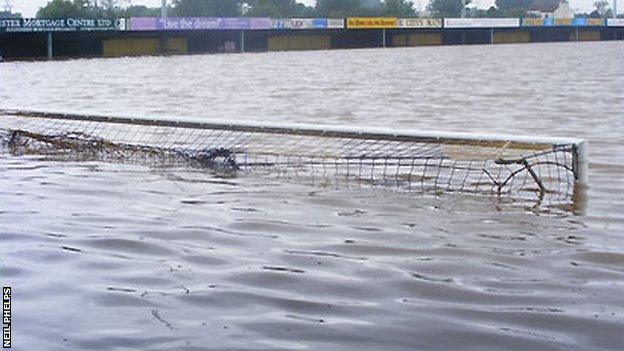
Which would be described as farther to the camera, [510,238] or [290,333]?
[510,238]

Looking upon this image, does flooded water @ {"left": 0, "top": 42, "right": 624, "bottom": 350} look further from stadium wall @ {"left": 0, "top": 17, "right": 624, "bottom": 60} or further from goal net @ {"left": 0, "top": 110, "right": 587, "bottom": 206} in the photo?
stadium wall @ {"left": 0, "top": 17, "right": 624, "bottom": 60}

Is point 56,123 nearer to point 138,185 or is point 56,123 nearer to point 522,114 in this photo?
point 138,185

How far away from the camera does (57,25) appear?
57.7 meters

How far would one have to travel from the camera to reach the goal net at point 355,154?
1029 centimetres

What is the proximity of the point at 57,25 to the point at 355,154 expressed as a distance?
48.0 m

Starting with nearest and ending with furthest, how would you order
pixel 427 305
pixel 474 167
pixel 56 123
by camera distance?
1. pixel 427 305
2. pixel 474 167
3. pixel 56 123

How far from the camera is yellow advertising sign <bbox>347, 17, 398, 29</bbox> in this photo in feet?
271

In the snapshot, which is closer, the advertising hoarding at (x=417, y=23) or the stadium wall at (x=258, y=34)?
the stadium wall at (x=258, y=34)

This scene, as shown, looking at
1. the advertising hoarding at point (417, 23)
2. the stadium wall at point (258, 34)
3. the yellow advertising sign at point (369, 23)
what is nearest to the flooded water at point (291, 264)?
the stadium wall at point (258, 34)

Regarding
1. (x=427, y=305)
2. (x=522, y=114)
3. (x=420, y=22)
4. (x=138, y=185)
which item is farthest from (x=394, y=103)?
(x=420, y=22)

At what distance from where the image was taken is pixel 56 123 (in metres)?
16.8

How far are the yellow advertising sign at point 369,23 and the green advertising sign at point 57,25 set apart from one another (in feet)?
78.6

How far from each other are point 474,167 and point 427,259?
457cm

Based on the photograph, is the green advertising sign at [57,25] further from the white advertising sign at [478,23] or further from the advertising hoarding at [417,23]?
the white advertising sign at [478,23]
